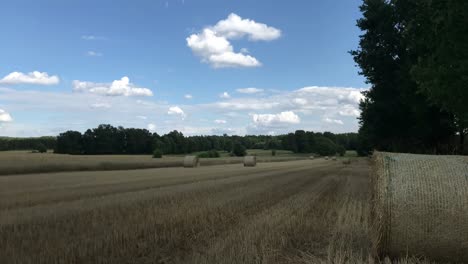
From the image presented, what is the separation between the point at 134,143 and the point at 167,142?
33.2ft

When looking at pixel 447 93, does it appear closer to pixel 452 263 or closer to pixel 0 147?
pixel 452 263

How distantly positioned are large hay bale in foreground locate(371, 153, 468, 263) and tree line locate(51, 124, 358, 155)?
7616cm

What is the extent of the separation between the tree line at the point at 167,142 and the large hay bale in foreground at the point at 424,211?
76158mm

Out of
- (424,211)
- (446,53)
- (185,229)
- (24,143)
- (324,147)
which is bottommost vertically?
(185,229)

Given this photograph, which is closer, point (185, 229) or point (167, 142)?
point (185, 229)

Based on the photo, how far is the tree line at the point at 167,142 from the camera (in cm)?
8938

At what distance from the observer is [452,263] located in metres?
7.37

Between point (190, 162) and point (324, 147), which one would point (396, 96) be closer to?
point (190, 162)

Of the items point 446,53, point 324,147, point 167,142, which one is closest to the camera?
point 446,53

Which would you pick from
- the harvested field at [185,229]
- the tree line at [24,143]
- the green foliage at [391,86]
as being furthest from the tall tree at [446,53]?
the tree line at [24,143]

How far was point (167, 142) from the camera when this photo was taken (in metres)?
107

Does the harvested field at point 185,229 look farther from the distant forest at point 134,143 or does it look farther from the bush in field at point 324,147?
the bush in field at point 324,147

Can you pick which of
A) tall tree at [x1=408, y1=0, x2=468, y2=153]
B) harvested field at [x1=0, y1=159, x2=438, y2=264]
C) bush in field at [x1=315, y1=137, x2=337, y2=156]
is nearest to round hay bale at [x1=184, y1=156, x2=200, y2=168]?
harvested field at [x1=0, y1=159, x2=438, y2=264]

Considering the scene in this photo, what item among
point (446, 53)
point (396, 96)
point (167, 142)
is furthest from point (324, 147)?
point (446, 53)
